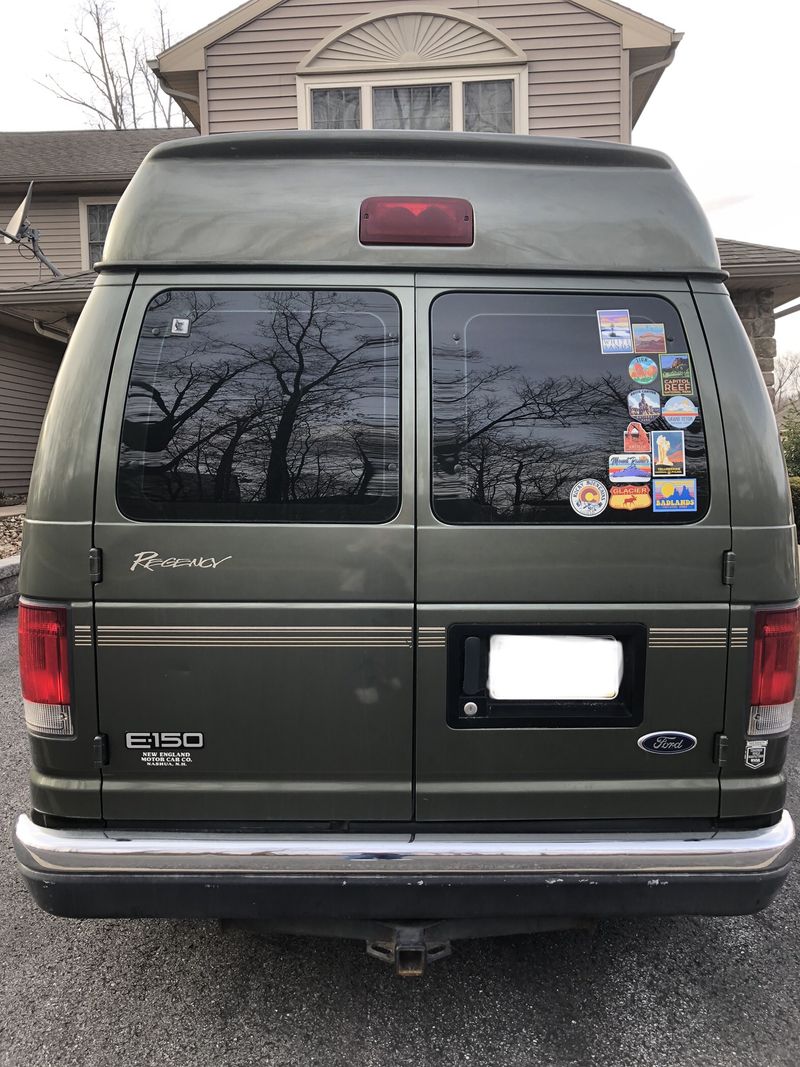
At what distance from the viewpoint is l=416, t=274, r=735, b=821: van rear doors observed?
81.0 inches

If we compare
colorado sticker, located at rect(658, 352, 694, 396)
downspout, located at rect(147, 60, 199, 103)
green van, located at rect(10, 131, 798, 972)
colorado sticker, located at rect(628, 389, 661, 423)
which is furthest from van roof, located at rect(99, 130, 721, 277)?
downspout, located at rect(147, 60, 199, 103)

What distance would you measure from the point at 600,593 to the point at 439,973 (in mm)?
1451

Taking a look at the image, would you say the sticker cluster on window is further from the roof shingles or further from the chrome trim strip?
the roof shingles

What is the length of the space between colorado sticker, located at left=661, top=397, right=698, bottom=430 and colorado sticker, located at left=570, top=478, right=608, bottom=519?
272 millimetres

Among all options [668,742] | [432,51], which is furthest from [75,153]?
[668,742]

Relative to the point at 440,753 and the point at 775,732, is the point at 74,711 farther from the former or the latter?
the point at 775,732

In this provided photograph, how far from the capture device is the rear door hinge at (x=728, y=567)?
2.07 m

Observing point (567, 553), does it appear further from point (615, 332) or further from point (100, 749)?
point (100, 749)

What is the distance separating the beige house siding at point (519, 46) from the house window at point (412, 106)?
3.07ft

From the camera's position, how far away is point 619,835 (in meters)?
2.08

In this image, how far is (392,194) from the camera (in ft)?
7.06

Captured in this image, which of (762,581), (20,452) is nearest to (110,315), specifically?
(762,581)

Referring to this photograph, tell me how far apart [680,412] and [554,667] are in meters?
0.80

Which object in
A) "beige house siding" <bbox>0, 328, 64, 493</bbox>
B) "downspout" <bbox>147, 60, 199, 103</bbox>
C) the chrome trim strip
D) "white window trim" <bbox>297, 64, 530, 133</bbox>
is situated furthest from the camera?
"beige house siding" <bbox>0, 328, 64, 493</bbox>
